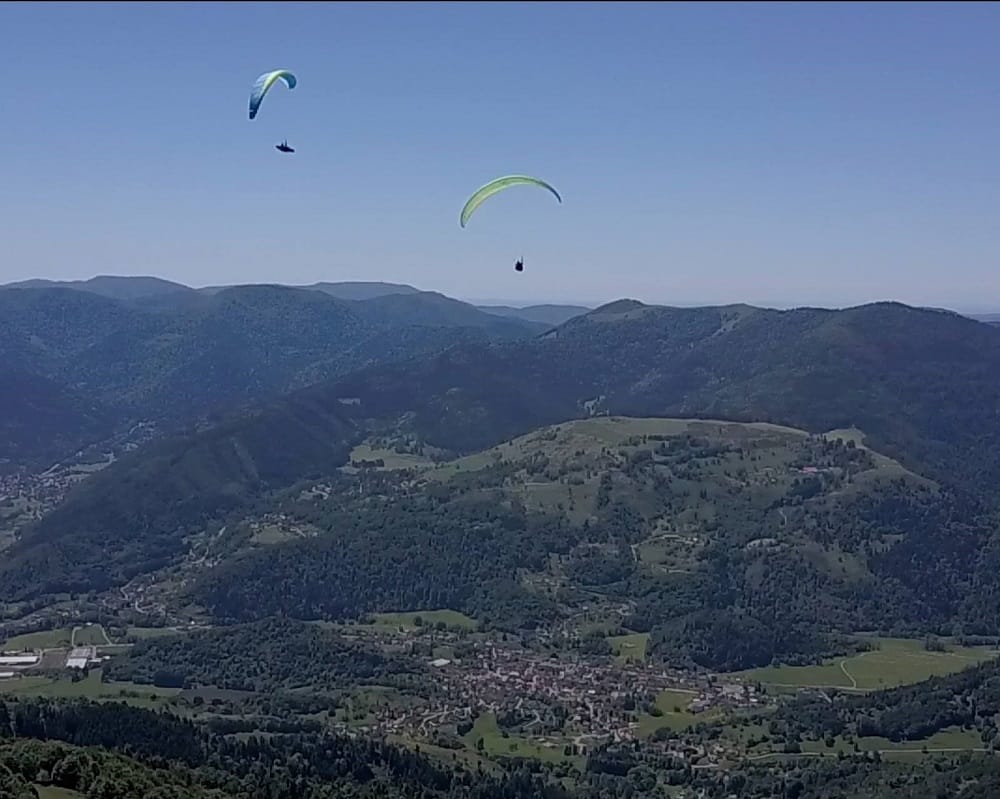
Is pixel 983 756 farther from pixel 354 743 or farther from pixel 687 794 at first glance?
pixel 354 743

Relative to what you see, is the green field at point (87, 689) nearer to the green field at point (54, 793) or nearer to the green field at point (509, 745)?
the green field at point (509, 745)

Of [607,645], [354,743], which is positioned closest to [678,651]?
[607,645]

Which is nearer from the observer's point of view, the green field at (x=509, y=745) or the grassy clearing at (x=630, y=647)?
the green field at (x=509, y=745)

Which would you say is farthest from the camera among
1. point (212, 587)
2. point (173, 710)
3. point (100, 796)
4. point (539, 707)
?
point (212, 587)

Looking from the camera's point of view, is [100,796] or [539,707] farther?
[539,707]

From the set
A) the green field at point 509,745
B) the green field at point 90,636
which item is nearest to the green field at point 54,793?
the green field at point 509,745

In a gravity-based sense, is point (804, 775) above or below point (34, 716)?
below

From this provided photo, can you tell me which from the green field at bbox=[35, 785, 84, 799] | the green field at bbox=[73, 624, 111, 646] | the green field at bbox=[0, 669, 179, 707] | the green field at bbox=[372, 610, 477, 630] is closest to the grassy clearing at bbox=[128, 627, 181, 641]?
the green field at bbox=[73, 624, 111, 646]
